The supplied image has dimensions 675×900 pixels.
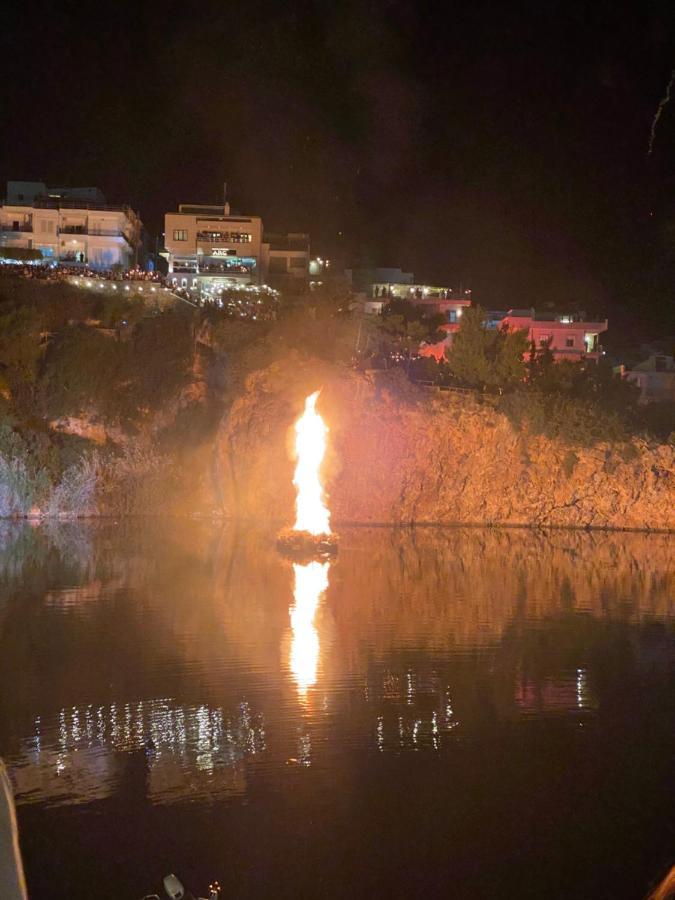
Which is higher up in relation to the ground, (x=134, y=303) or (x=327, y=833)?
(x=134, y=303)

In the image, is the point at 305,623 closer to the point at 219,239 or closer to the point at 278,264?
the point at 219,239

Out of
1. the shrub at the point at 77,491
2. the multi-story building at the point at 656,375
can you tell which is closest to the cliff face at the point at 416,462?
the shrub at the point at 77,491

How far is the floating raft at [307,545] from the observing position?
2400 cm

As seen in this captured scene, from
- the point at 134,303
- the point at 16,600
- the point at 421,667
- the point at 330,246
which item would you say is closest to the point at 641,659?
the point at 421,667

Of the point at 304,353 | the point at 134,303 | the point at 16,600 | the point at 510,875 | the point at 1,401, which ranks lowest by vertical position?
the point at 510,875

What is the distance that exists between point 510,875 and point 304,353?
27978mm

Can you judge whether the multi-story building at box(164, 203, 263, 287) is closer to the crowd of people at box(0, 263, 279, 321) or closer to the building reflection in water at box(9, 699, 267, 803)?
the crowd of people at box(0, 263, 279, 321)

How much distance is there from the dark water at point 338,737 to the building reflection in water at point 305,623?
0.23 feet

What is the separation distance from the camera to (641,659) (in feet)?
42.9

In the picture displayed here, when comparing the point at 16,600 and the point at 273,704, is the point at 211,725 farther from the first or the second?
the point at 16,600

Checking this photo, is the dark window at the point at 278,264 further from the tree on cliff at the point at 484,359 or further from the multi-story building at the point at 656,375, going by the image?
the multi-story building at the point at 656,375

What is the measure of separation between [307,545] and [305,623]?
956cm

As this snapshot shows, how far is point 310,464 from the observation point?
3200 cm

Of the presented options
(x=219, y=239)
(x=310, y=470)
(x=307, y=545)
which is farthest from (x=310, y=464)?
(x=219, y=239)
